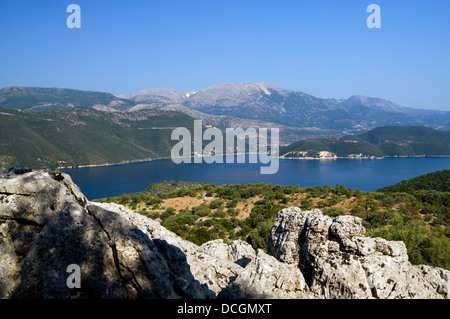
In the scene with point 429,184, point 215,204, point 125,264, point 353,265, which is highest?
point 125,264

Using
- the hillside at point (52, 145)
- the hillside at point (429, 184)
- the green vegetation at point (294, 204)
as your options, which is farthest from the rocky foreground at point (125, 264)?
the hillside at point (52, 145)

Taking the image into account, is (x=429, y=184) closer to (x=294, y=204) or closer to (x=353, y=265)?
(x=294, y=204)

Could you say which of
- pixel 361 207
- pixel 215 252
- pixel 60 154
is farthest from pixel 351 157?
pixel 215 252

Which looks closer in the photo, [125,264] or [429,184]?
[125,264]

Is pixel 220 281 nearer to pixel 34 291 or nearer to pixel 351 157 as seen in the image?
pixel 34 291

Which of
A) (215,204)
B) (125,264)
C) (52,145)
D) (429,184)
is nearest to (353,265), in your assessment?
(125,264)
